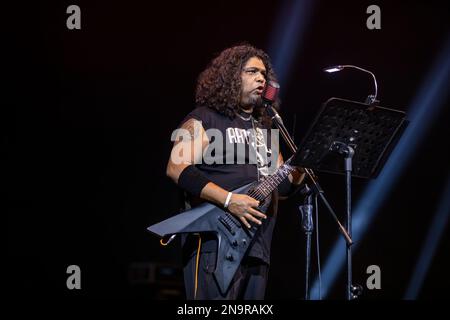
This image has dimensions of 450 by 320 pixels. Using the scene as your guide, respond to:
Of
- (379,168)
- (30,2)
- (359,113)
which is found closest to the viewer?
(359,113)

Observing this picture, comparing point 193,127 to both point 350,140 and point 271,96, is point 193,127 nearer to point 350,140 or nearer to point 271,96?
point 271,96

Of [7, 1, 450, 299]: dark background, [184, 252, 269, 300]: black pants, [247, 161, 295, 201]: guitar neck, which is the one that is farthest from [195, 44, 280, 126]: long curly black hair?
[7, 1, 450, 299]: dark background

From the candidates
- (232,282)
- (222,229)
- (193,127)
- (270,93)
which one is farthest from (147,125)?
(232,282)

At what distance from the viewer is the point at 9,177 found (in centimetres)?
481

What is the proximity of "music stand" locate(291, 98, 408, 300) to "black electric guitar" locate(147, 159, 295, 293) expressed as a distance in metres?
0.34

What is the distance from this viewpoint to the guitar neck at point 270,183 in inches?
121

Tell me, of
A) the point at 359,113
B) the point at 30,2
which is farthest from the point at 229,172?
the point at 30,2

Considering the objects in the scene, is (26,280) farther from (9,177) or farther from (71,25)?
(71,25)

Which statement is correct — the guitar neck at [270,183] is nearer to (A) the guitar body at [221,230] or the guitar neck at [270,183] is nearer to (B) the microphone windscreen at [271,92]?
(A) the guitar body at [221,230]

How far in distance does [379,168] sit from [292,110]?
213 centimetres

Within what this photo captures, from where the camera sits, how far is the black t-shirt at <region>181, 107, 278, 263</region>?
3.15 metres

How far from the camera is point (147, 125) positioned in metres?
5.12

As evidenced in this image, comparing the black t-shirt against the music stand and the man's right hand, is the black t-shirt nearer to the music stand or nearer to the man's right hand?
the man's right hand

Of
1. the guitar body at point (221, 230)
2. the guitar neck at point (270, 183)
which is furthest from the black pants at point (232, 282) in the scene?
the guitar neck at point (270, 183)
